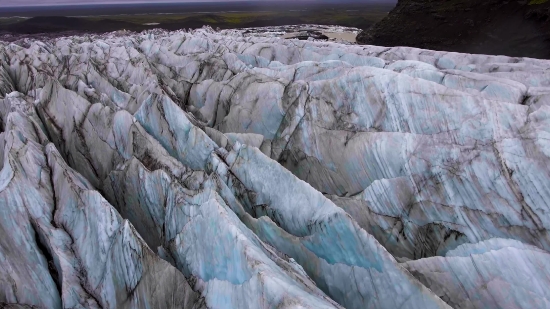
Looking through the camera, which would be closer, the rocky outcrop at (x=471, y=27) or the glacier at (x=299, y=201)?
the glacier at (x=299, y=201)

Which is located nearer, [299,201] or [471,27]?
[299,201]

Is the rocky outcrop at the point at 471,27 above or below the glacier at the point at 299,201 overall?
above

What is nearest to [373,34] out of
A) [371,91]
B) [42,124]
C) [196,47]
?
[196,47]

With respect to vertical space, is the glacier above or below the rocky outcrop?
below

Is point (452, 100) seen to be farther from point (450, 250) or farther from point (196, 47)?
point (196, 47)
